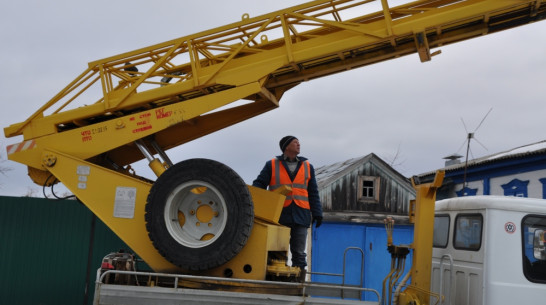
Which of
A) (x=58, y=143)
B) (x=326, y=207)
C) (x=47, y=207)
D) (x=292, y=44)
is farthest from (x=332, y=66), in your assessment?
(x=326, y=207)

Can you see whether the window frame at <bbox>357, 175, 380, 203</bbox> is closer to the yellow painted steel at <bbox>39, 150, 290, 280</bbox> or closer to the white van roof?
the yellow painted steel at <bbox>39, 150, 290, 280</bbox>

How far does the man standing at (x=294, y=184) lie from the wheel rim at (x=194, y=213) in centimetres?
96

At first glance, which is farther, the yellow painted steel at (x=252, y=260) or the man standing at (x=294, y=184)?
the man standing at (x=294, y=184)

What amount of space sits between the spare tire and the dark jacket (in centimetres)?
99

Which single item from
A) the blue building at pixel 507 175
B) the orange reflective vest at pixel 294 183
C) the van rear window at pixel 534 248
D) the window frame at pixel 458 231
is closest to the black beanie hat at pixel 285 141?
the orange reflective vest at pixel 294 183

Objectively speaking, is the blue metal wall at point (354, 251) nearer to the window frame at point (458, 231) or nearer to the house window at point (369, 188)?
the house window at point (369, 188)

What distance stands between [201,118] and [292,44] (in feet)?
4.78

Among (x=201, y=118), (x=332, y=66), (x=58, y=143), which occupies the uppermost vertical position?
(x=332, y=66)

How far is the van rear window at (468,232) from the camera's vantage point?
4930 mm

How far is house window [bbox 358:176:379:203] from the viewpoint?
17094 mm

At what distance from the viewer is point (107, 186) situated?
5.54m

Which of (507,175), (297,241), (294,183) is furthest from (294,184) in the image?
(507,175)

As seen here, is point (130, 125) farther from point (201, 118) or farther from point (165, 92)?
point (201, 118)

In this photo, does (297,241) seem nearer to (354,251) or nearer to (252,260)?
(252,260)
